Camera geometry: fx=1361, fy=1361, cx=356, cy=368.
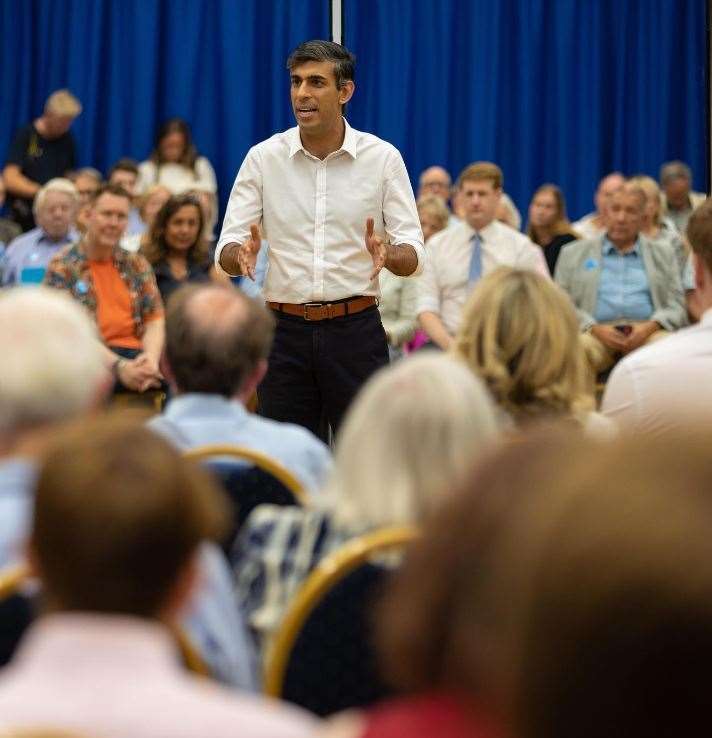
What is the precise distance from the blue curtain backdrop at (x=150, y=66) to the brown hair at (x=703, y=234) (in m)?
7.20

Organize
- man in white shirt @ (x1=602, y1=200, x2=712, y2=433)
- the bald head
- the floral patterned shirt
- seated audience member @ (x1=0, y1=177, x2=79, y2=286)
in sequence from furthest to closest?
the bald head → seated audience member @ (x1=0, y1=177, x2=79, y2=286) → the floral patterned shirt → man in white shirt @ (x1=602, y1=200, x2=712, y2=433)

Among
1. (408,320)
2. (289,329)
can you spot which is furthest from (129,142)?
(289,329)

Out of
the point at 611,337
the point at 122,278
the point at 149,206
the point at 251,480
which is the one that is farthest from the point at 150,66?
the point at 251,480

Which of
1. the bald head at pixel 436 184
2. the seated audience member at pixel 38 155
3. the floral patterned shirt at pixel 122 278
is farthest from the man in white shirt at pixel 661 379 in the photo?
the seated audience member at pixel 38 155

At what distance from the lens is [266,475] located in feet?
6.75

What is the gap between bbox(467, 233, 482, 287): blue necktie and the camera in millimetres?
6100

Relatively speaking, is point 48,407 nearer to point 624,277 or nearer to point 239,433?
point 239,433

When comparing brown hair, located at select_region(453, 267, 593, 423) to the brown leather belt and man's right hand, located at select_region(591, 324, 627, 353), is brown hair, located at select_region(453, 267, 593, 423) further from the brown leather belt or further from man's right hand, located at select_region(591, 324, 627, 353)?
man's right hand, located at select_region(591, 324, 627, 353)

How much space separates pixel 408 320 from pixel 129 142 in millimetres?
4128

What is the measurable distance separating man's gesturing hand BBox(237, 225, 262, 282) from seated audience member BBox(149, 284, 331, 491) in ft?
5.22

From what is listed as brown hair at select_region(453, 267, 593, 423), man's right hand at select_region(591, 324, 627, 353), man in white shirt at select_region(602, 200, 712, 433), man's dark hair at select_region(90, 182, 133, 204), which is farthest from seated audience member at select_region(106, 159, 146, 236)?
brown hair at select_region(453, 267, 593, 423)

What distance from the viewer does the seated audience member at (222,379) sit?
7.41 ft

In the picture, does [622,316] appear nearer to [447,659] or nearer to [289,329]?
[289,329]

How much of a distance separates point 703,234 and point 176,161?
687cm
